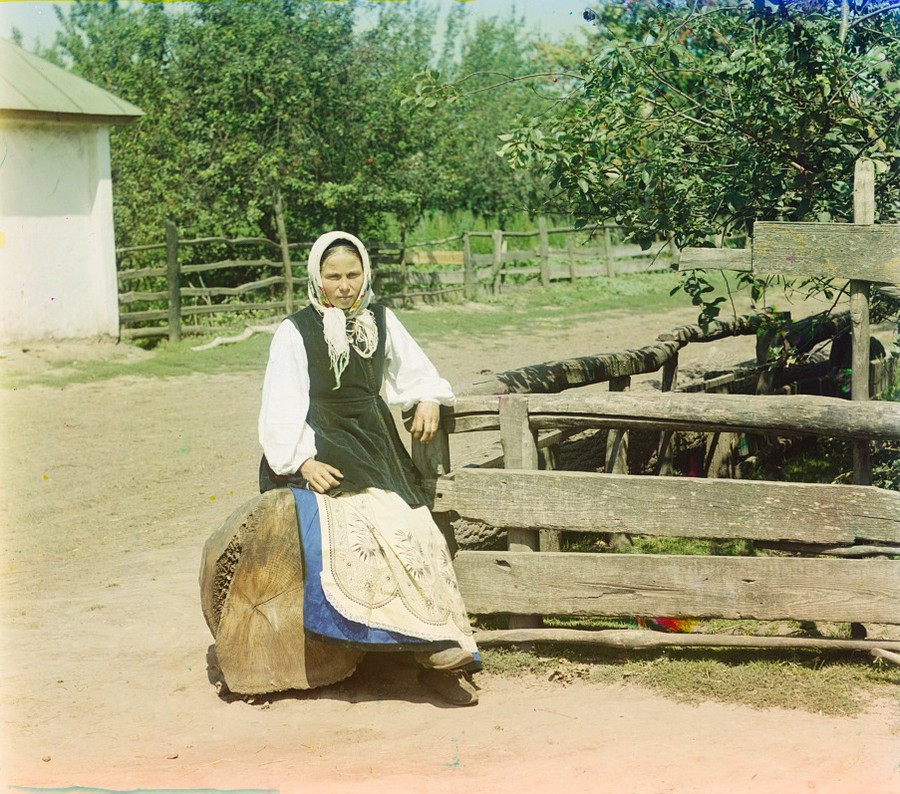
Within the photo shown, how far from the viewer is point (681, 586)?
440 cm

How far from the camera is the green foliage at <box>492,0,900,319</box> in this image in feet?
17.7

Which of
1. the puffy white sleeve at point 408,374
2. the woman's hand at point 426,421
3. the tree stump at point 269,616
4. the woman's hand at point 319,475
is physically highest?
the puffy white sleeve at point 408,374

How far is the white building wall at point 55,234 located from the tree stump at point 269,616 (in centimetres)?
1015

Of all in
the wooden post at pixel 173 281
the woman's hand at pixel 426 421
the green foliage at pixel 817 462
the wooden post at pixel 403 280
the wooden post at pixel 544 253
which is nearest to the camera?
the woman's hand at pixel 426 421

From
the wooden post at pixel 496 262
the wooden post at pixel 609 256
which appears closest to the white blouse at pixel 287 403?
the wooden post at pixel 496 262

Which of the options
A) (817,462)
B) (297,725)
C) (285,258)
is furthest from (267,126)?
(297,725)

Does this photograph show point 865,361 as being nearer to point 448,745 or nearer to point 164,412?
point 448,745

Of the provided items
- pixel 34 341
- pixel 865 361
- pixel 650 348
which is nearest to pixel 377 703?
pixel 865 361

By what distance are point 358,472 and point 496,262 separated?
17024 millimetres

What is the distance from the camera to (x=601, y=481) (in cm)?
445

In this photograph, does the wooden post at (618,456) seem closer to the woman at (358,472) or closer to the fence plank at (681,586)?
the fence plank at (681,586)

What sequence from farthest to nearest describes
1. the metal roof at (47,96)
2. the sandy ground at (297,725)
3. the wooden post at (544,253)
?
the wooden post at (544,253) → the metal roof at (47,96) → the sandy ground at (297,725)

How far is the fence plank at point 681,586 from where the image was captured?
423cm

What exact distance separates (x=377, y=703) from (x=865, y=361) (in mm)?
2325
